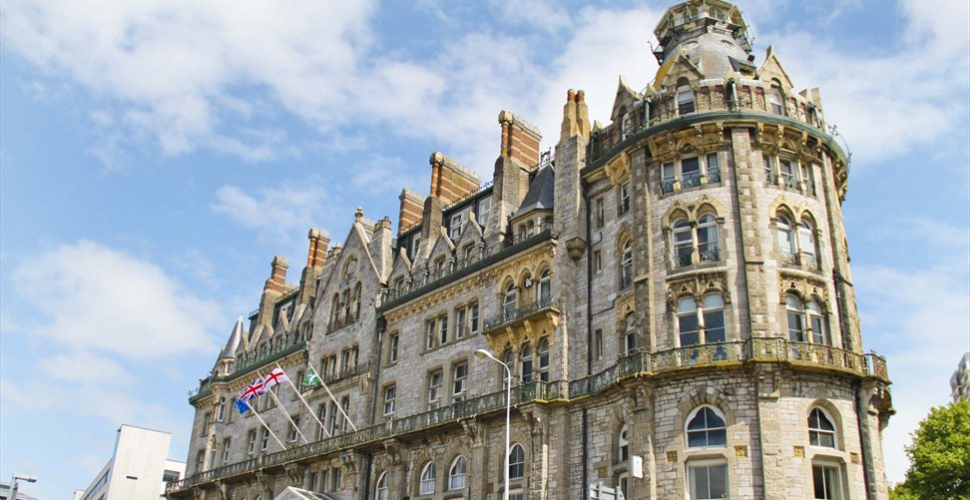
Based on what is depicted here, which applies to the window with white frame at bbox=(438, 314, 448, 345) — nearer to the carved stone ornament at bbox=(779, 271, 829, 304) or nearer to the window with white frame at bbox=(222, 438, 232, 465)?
the carved stone ornament at bbox=(779, 271, 829, 304)

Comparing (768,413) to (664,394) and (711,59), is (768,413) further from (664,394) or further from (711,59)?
(711,59)

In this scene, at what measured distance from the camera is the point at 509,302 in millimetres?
46531

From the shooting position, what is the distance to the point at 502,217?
162ft

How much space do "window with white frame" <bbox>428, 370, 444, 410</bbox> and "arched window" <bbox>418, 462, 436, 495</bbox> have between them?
11.2ft

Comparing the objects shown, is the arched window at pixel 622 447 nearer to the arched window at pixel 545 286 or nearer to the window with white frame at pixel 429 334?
the arched window at pixel 545 286

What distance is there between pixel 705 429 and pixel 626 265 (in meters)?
9.04

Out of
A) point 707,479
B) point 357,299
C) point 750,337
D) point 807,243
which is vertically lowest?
point 707,479

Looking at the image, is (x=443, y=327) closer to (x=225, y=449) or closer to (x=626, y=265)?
(x=626, y=265)

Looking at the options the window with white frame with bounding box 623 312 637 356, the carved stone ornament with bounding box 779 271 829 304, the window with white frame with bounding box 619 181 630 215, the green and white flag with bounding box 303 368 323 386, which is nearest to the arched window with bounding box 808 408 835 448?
the carved stone ornament with bounding box 779 271 829 304

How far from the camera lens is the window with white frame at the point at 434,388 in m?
48.6

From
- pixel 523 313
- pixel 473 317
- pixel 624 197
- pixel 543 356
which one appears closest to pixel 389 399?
pixel 473 317

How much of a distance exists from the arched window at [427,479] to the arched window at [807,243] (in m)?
21.0

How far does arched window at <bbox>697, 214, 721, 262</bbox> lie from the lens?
37781 mm

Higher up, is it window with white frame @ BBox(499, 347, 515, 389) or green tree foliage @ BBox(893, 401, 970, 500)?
window with white frame @ BBox(499, 347, 515, 389)
